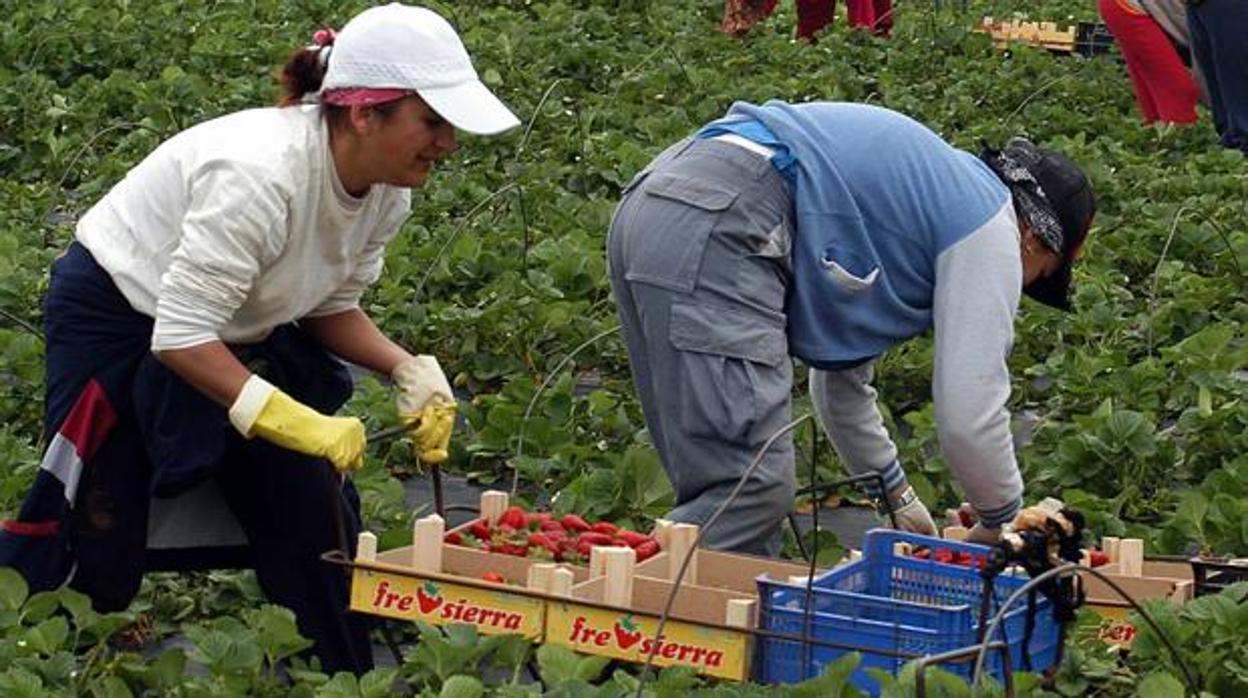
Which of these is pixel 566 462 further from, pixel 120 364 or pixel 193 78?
pixel 193 78

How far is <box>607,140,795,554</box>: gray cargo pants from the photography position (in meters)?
4.00

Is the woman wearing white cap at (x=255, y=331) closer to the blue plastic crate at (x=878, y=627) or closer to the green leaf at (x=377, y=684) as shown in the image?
the green leaf at (x=377, y=684)

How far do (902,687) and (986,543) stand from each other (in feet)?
2.47

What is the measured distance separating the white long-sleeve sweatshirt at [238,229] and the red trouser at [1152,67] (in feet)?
16.1

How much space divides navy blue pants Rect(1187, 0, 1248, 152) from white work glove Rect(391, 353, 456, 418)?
389cm

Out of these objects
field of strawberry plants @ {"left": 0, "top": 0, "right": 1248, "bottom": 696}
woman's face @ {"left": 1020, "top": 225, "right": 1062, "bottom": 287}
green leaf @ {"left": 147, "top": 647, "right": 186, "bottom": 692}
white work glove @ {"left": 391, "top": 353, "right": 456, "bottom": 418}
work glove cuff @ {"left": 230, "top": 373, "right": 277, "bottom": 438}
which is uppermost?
woman's face @ {"left": 1020, "top": 225, "right": 1062, "bottom": 287}

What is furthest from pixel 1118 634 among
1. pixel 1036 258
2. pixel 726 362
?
pixel 726 362

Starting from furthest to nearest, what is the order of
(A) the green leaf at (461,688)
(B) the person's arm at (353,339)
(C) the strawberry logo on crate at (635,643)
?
(B) the person's arm at (353,339), (C) the strawberry logo on crate at (635,643), (A) the green leaf at (461,688)

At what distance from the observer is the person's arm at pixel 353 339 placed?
4.09 metres

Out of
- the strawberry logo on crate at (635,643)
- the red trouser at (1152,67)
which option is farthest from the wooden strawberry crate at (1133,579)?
the red trouser at (1152,67)

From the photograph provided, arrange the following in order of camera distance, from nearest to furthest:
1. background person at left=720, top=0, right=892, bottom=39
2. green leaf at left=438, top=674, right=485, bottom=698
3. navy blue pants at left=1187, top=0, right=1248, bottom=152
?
green leaf at left=438, top=674, right=485, bottom=698 → navy blue pants at left=1187, top=0, right=1248, bottom=152 → background person at left=720, top=0, right=892, bottom=39

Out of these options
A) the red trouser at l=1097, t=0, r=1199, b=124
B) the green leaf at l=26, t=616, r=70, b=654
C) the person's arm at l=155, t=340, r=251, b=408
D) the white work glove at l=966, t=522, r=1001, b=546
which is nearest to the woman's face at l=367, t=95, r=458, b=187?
the person's arm at l=155, t=340, r=251, b=408

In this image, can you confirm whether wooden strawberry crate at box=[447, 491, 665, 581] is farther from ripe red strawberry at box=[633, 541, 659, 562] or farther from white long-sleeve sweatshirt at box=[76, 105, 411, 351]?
white long-sleeve sweatshirt at box=[76, 105, 411, 351]

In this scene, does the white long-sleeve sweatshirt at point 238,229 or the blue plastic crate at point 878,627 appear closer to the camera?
the blue plastic crate at point 878,627
